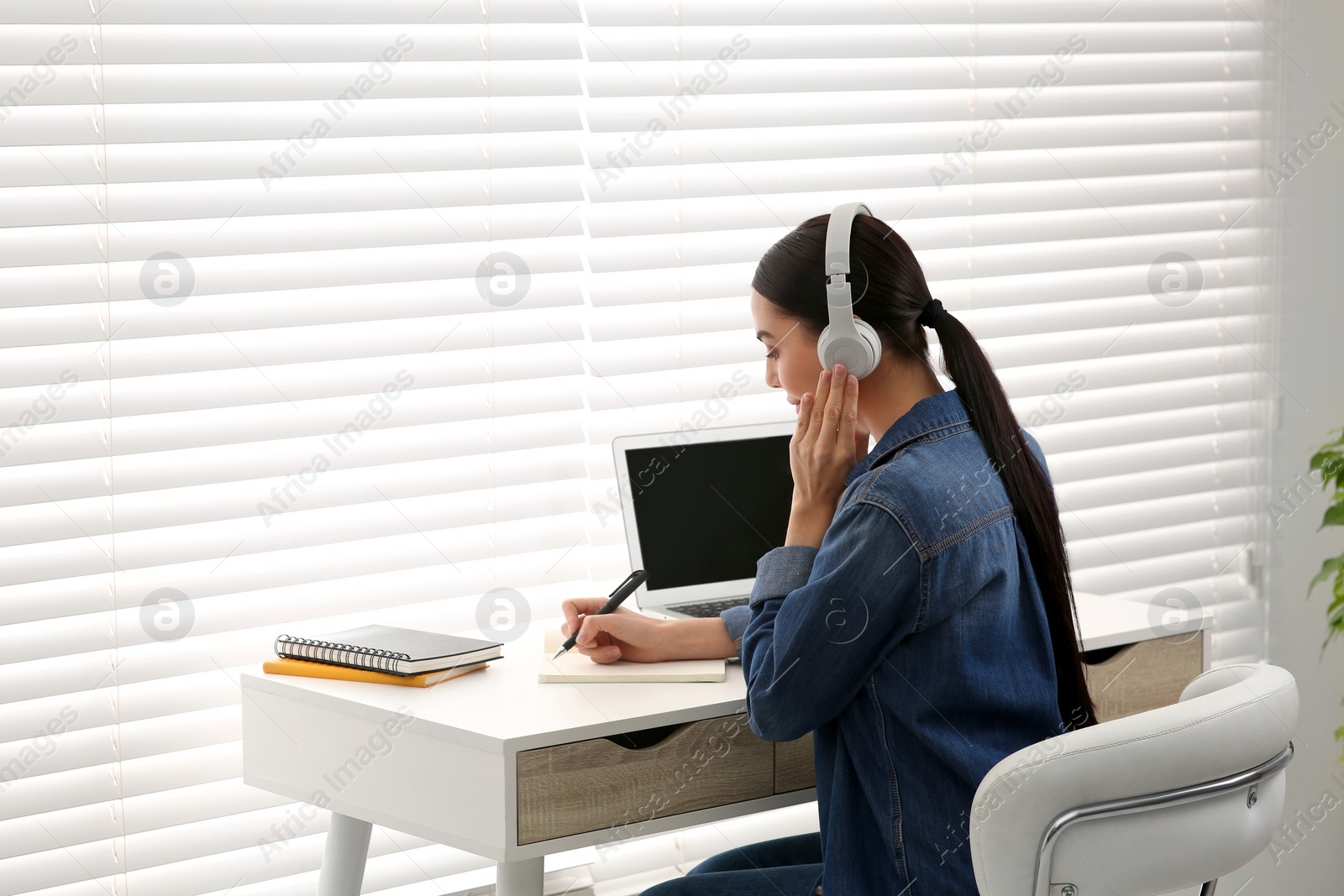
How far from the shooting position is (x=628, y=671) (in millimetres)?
1536

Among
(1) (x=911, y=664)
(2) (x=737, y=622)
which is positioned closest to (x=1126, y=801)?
(1) (x=911, y=664)

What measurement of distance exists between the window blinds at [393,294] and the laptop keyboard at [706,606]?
0.29 m

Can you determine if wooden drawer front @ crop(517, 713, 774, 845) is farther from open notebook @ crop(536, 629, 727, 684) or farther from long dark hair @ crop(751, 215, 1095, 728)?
long dark hair @ crop(751, 215, 1095, 728)

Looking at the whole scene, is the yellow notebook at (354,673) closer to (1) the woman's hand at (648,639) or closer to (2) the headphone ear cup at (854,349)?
(1) the woman's hand at (648,639)

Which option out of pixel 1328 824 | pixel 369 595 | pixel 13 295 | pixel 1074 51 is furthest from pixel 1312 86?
pixel 13 295

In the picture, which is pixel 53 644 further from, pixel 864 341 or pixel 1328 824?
pixel 1328 824

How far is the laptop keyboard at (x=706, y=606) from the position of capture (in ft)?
6.08

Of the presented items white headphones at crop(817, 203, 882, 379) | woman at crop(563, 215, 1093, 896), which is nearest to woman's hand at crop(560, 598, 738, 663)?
woman at crop(563, 215, 1093, 896)

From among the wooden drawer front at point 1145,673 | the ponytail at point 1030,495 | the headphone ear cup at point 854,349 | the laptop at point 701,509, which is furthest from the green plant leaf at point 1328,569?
the headphone ear cup at point 854,349

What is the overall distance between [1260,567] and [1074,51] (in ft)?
4.13

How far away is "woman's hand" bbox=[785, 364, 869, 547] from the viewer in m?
1.39

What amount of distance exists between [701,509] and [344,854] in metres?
0.74

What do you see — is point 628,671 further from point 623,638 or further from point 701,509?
point 701,509

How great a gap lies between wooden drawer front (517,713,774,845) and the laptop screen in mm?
416
